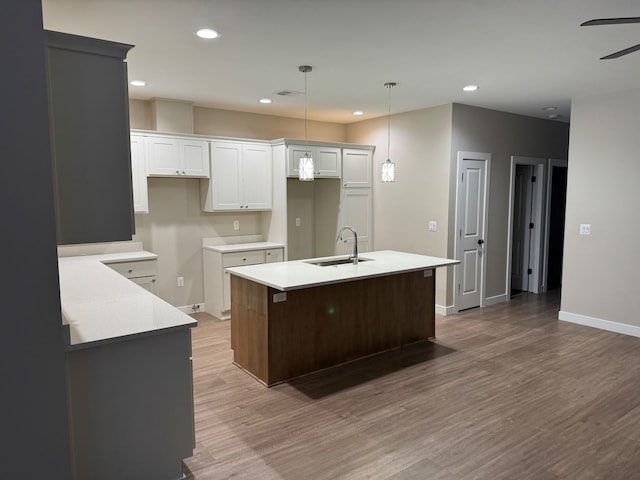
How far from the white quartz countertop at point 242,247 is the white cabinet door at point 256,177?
0.49 metres

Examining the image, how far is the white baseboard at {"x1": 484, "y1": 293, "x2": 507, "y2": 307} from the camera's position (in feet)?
20.1

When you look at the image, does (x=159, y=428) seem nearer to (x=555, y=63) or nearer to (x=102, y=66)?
(x=102, y=66)

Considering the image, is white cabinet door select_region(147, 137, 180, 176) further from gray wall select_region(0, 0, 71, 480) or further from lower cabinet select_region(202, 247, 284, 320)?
gray wall select_region(0, 0, 71, 480)

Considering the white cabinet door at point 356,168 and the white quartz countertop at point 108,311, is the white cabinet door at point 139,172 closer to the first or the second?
the white quartz countertop at point 108,311

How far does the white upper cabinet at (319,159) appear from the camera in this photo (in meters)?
5.68

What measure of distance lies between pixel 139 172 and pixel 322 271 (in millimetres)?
2514

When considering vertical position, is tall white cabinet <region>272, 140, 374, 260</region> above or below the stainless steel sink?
above

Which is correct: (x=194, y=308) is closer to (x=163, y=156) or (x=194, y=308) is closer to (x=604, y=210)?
(x=163, y=156)

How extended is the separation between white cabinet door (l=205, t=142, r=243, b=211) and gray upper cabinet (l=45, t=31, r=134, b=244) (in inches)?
132

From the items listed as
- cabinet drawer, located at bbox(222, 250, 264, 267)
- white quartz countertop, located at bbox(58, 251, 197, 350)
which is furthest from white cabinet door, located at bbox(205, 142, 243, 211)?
white quartz countertop, located at bbox(58, 251, 197, 350)

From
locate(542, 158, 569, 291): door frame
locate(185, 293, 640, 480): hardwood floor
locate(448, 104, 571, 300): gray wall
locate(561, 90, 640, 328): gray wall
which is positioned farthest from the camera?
locate(542, 158, 569, 291): door frame

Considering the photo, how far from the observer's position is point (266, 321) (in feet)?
11.6

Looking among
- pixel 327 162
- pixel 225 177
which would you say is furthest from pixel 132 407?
pixel 327 162

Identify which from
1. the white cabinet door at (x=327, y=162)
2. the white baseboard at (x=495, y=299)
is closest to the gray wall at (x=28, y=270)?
the white cabinet door at (x=327, y=162)
